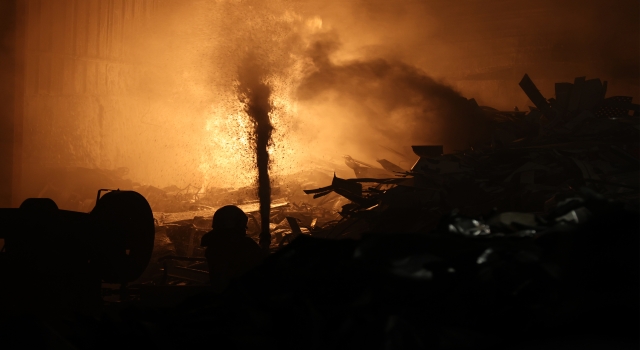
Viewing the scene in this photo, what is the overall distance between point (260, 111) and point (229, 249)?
561 cm

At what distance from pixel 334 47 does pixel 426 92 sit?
12.1 ft

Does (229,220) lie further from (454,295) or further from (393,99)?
(393,99)

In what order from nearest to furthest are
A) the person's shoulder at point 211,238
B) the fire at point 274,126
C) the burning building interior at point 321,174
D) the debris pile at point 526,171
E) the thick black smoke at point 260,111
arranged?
1. the burning building interior at point 321,174
2. the person's shoulder at point 211,238
3. the debris pile at point 526,171
4. the thick black smoke at point 260,111
5. the fire at point 274,126

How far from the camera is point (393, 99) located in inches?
484

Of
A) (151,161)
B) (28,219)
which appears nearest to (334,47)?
(151,161)

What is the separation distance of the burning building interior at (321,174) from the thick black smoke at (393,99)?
5 centimetres

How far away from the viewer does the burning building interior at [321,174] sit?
2693 millimetres

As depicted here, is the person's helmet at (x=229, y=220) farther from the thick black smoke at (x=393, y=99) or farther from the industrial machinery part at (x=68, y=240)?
the thick black smoke at (x=393, y=99)

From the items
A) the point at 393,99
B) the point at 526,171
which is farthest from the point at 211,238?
the point at 393,99

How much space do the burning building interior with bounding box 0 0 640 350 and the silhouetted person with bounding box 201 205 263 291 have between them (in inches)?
0.8

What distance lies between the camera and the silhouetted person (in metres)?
5.70

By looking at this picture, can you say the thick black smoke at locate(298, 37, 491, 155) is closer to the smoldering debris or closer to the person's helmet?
the person's helmet

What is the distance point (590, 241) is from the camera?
270 cm

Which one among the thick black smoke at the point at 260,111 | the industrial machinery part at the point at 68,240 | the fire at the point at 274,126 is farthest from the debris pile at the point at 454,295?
the fire at the point at 274,126
